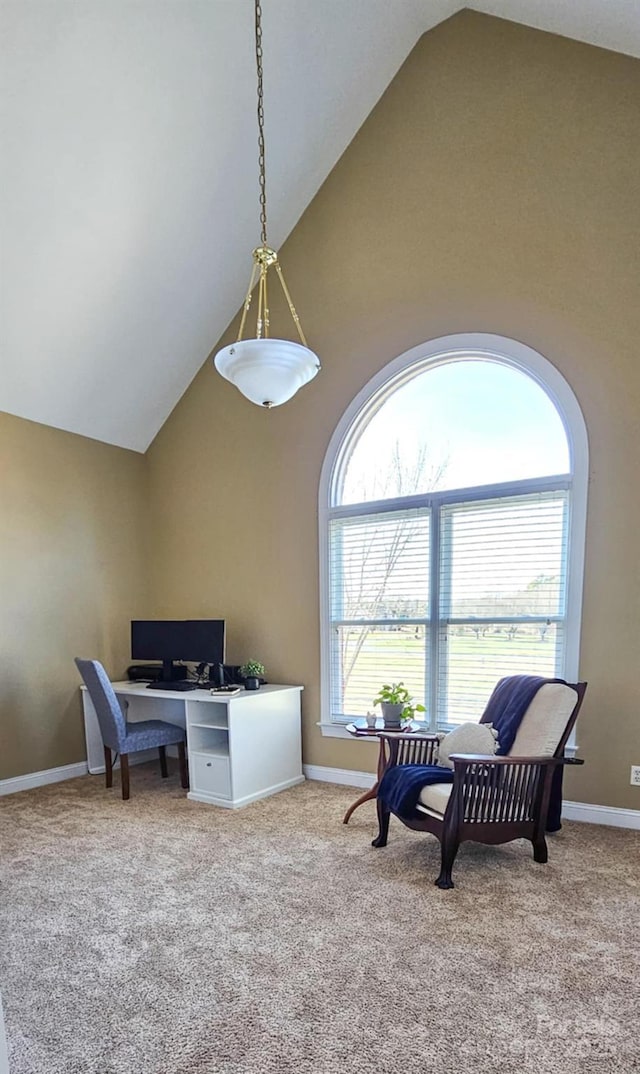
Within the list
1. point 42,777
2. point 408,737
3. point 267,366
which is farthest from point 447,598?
point 42,777

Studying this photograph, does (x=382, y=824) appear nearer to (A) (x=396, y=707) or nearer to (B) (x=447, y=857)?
(B) (x=447, y=857)

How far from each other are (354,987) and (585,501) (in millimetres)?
2662

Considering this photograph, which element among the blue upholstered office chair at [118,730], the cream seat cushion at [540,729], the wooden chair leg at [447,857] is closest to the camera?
the wooden chair leg at [447,857]

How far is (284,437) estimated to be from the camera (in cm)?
456

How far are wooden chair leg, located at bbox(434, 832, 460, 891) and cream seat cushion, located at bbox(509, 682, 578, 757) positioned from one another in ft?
1.85

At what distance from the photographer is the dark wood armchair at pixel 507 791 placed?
2.70m

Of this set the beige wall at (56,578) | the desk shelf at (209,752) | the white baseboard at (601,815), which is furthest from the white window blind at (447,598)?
the beige wall at (56,578)

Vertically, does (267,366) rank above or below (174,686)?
above

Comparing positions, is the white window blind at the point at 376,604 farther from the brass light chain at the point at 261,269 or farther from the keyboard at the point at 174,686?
the brass light chain at the point at 261,269

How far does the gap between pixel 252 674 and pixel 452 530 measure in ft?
5.85

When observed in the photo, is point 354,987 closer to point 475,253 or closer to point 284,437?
point 284,437

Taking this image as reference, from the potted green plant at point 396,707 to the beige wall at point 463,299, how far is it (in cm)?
71

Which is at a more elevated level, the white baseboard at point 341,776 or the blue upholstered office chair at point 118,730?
the blue upholstered office chair at point 118,730

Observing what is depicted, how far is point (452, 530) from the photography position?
12.7ft
